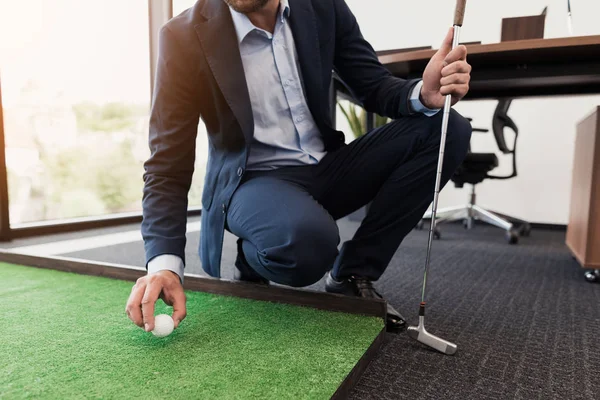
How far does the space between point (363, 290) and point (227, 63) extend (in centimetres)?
63

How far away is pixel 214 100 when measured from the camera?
1.02 metres

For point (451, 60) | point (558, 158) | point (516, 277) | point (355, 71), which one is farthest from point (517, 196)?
point (451, 60)

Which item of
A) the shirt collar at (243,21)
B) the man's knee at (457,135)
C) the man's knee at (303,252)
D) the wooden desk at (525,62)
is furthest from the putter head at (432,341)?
the wooden desk at (525,62)

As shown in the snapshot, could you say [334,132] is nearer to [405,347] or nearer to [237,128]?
[237,128]

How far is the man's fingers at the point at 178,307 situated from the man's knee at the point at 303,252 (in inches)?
8.6

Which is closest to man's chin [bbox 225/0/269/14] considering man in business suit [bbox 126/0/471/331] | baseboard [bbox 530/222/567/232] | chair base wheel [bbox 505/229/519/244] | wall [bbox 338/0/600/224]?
man in business suit [bbox 126/0/471/331]

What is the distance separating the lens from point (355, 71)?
1.21 metres

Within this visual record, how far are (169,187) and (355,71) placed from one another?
2.04 feet

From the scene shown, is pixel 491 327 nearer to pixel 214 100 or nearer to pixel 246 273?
pixel 246 273

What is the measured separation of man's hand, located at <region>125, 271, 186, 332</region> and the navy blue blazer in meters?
0.07

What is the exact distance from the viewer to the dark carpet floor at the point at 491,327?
0.75 metres

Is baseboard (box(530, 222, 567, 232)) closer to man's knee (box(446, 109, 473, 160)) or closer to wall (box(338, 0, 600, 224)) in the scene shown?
wall (box(338, 0, 600, 224))

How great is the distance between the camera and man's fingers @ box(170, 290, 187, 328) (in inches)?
30.8

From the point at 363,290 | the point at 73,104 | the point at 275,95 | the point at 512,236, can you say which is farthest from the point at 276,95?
the point at 73,104
